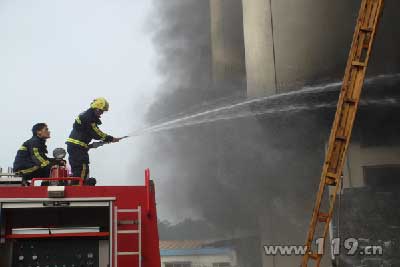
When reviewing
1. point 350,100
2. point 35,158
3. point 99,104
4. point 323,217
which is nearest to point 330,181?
point 323,217

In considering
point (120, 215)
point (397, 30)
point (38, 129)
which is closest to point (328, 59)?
point (397, 30)

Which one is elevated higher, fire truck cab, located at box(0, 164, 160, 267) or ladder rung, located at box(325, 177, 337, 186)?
ladder rung, located at box(325, 177, 337, 186)

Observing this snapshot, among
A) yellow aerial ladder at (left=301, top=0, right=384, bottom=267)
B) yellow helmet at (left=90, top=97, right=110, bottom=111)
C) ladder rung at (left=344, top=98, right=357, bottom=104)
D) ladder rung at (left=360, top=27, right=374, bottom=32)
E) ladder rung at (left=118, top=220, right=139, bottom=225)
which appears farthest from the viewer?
ladder rung at (left=360, top=27, right=374, bottom=32)

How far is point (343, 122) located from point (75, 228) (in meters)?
5.34

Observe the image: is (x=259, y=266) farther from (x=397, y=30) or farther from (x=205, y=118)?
(x=397, y=30)

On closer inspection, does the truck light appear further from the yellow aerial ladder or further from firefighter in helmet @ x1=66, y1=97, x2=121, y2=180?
the yellow aerial ladder

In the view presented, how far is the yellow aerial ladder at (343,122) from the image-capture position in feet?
26.4

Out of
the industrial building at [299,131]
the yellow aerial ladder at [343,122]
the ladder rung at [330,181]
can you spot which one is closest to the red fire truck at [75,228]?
the yellow aerial ladder at [343,122]

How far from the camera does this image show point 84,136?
6.32 m

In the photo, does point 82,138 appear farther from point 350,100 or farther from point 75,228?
point 350,100

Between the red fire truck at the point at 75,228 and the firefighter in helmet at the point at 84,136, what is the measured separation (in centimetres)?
185

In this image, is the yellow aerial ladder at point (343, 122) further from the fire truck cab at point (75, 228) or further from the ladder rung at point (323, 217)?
the fire truck cab at point (75, 228)

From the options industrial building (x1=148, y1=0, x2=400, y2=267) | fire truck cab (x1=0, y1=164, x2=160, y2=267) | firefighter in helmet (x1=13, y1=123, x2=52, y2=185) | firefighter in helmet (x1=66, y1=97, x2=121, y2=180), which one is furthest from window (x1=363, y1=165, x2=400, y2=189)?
fire truck cab (x1=0, y1=164, x2=160, y2=267)

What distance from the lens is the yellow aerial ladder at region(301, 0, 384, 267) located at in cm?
804
